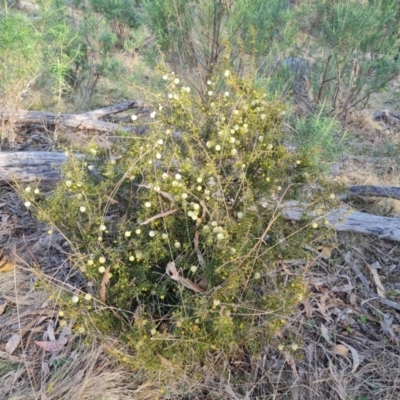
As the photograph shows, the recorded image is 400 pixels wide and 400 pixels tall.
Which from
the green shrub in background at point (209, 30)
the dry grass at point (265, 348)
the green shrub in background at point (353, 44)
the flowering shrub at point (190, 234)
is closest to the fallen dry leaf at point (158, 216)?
the flowering shrub at point (190, 234)

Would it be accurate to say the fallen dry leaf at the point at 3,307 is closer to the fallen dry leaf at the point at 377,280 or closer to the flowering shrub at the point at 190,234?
the flowering shrub at the point at 190,234

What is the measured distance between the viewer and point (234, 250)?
1.83 metres

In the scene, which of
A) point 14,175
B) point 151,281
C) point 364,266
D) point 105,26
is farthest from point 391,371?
point 105,26

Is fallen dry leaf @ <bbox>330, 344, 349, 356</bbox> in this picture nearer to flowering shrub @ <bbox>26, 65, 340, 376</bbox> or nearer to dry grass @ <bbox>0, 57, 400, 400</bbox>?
dry grass @ <bbox>0, 57, 400, 400</bbox>

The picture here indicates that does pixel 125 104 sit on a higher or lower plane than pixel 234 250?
lower

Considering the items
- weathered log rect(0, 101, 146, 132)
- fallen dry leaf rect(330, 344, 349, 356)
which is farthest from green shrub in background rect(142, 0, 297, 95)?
fallen dry leaf rect(330, 344, 349, 356)

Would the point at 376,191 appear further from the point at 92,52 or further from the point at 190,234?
the point at 92,52

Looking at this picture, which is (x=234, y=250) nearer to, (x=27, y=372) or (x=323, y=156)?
(x=27, y=372)

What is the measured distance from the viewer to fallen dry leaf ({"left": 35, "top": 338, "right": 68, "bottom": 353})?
2.15 metres

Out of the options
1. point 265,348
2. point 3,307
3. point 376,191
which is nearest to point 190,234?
point 265,348

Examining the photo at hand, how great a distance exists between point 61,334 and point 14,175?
4.66 feet

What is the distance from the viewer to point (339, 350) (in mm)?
2291

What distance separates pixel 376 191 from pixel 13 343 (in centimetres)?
278

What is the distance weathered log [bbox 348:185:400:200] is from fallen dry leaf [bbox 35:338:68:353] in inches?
95.9
